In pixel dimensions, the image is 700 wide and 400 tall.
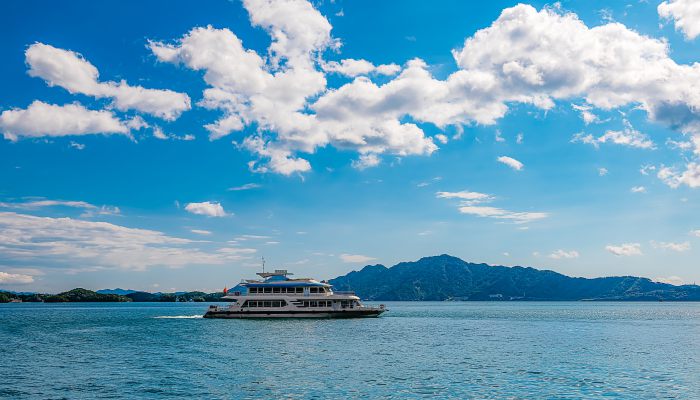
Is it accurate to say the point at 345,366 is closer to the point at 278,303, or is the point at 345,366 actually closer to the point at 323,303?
the point at 323,303

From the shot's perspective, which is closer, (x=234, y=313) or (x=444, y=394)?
(x=444, y=394)

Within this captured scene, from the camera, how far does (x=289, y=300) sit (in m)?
111

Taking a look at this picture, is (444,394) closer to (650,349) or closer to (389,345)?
(389,345)

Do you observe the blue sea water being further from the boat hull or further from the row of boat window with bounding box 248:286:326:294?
the row of boat window with bounding box 248:286:326:294

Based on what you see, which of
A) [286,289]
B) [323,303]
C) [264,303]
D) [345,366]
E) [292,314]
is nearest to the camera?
[345,366]

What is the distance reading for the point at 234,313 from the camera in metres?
113

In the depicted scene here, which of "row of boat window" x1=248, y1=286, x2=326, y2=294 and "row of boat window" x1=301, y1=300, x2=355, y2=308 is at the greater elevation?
"row of boat window" x1=248, y1=286, x2=326, y2=294

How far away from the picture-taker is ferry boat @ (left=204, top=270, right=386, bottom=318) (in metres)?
111

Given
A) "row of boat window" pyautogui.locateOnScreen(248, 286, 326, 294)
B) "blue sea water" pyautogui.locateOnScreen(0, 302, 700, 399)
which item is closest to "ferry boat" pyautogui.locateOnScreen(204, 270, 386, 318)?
"row of boat window" pyautogui.locateOnScreen(248, 286, 326, 294)

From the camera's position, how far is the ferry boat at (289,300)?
4360 inches

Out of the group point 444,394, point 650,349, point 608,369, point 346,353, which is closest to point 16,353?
point 346,353

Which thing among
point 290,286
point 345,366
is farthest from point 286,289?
point 345,366

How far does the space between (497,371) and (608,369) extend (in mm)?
10225

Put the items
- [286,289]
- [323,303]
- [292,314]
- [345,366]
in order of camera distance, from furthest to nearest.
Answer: [323,303] < [286,289] < [292,314] < [345,366]
